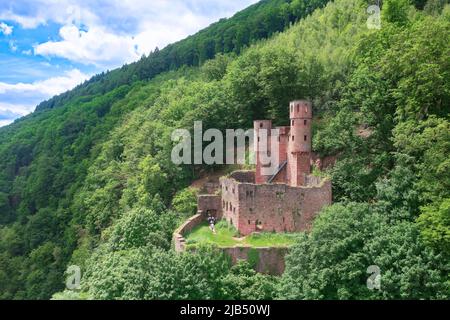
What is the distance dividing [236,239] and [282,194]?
172 inches

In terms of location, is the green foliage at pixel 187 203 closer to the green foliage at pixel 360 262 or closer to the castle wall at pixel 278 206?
the castle wall at pixel 278 206

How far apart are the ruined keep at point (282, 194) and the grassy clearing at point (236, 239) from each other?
639 millimetres

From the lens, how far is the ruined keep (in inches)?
1447

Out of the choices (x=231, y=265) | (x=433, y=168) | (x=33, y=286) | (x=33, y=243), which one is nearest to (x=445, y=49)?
(x=433, y=168)

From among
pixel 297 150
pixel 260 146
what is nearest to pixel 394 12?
pixel 260 146

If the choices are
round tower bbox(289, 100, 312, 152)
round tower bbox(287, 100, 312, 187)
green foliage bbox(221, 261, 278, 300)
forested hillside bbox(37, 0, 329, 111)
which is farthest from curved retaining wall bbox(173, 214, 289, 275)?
forested hillside bbox(37, 0, 329, 111)

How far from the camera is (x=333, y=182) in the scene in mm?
39656

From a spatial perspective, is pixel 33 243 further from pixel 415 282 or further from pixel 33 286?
pixel 415 282

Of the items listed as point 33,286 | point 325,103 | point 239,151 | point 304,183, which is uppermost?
point 325,103

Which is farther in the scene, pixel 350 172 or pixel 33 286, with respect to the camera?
pixel 33 286

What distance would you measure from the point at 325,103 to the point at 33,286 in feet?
165

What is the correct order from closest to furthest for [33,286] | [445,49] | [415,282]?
[415,282], [445,49], [33,286]

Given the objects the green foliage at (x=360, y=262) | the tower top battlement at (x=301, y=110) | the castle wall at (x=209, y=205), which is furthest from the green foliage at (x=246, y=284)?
the tower top battlement at (x=301, y=110)

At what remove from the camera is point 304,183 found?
4075cm
